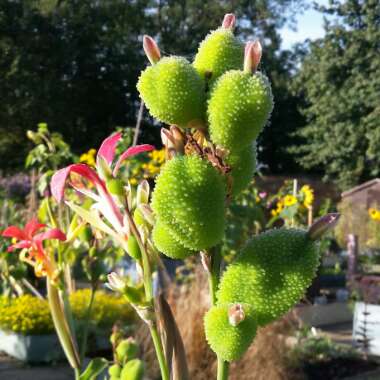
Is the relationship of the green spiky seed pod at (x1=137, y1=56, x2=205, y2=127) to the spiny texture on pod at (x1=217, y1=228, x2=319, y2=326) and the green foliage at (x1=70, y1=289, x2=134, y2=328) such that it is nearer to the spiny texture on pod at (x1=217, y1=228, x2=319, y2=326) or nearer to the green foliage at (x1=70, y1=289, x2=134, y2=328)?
the spiny texture on pod at (x1=217, y1=228, x2=319, y2=326)

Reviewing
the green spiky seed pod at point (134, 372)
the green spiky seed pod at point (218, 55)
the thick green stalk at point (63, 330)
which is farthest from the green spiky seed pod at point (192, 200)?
the thick green stalk at point (63, 330)

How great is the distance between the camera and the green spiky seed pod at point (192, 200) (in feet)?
1.90

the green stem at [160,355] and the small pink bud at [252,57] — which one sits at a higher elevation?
the small pink bud at [252,57]

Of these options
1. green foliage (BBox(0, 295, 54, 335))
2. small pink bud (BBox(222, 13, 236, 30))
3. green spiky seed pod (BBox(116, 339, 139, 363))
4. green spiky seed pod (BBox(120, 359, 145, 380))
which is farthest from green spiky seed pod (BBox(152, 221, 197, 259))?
green foliage (BBox(0, 295, 54, 335))

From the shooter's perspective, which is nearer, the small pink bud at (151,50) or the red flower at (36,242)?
the small pink bud at (151,50)

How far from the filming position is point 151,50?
647 mm

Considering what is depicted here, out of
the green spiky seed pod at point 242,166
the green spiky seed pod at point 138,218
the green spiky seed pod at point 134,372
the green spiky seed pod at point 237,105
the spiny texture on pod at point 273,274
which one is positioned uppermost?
the green spiky seed pod at point 237,105

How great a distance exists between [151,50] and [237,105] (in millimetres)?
122

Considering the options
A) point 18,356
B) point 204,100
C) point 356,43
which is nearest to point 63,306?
point 204,100

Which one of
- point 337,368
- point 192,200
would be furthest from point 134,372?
point 337,368

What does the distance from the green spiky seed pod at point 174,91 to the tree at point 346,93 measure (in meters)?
17.4

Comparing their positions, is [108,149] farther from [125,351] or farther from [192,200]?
[125,351]

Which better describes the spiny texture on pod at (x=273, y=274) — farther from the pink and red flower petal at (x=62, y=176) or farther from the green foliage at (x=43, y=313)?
the green foliage at (x=43, y=313)

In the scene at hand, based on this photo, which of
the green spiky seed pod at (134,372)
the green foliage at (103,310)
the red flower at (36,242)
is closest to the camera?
the green spiky seed pod at (134,372)
